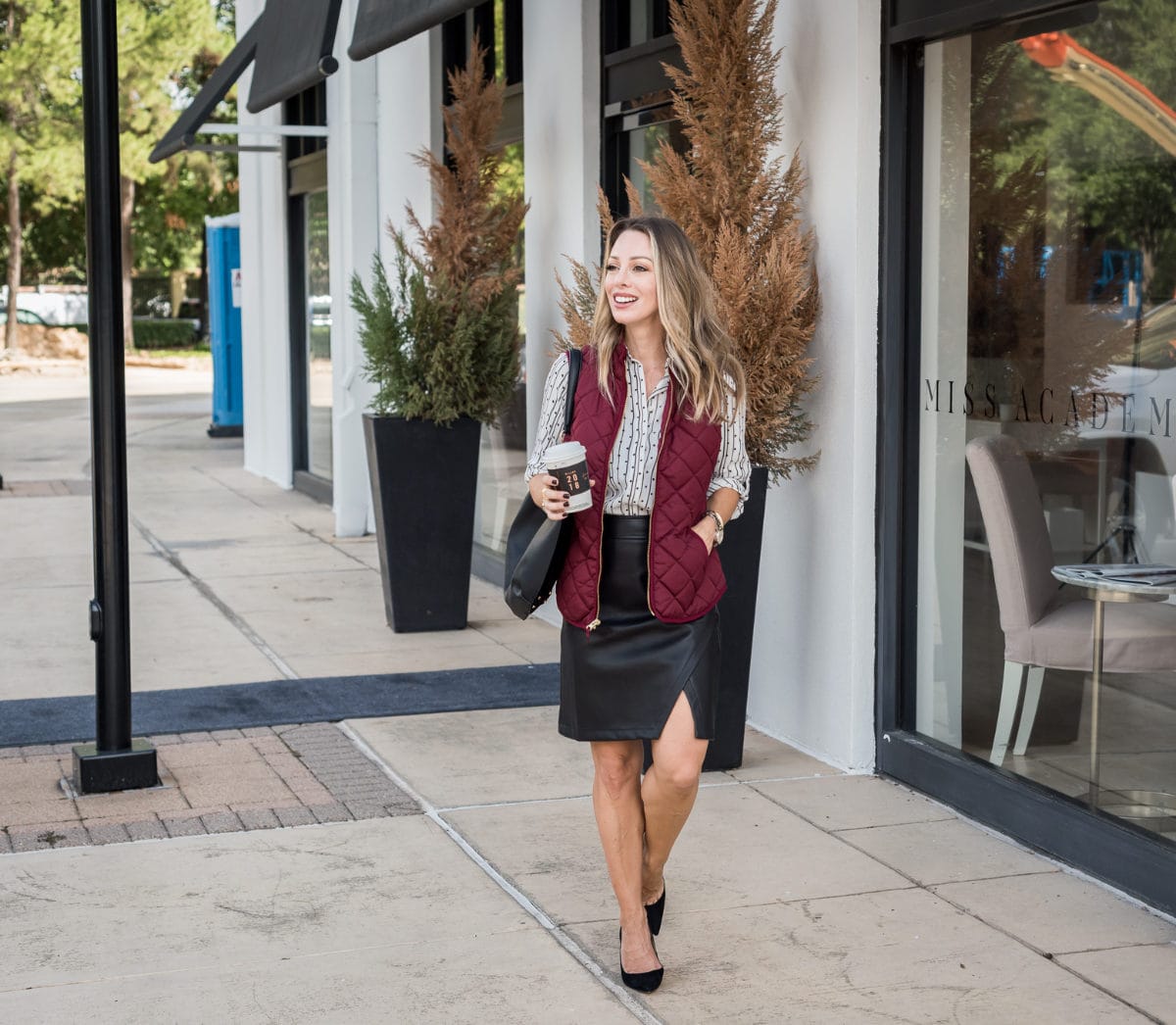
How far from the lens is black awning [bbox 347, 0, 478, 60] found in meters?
6.26

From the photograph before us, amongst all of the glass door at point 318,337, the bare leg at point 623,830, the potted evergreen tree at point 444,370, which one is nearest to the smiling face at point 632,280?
the bare leg at point 623,830

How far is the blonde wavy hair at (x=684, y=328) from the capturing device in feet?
13.3

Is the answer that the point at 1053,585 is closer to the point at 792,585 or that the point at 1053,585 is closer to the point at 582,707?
the point at 792,585

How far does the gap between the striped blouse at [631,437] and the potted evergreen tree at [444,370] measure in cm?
444

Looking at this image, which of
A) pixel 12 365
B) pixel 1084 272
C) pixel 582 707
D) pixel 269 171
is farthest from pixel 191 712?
pixel 12 365

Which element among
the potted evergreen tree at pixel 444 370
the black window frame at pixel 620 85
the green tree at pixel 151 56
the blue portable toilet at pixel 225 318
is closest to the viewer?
the black window frame at pixel 620 85

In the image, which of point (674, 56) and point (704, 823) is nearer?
point (704, 823)

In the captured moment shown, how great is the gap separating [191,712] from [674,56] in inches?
141

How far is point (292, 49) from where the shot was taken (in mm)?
7938

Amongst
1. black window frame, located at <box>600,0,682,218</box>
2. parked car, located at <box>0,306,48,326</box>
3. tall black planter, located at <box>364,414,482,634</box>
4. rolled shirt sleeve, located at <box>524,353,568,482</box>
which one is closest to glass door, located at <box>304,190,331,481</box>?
tall black planter, located at <box>364,414,482,634</box>

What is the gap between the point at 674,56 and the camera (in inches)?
294

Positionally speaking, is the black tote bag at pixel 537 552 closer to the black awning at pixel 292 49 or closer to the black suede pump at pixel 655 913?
the black suede pump at pixel 655 913

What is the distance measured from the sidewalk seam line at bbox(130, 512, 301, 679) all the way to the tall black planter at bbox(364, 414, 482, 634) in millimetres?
746

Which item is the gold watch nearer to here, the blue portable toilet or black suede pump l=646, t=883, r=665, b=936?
black suede pump l=646, t=883, r=665, b=936
